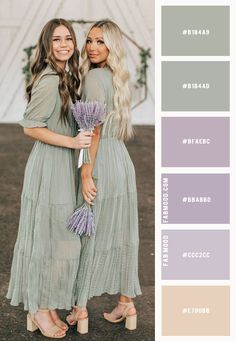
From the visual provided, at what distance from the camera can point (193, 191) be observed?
1447 millimetres

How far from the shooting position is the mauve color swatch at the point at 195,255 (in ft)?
4.82

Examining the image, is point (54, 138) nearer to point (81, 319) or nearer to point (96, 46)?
point (96, 46)

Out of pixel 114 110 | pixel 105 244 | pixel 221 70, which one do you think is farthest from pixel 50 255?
pixel 221 70

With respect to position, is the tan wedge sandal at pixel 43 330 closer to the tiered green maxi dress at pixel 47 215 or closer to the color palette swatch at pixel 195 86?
the tiered green maxi dress at pixel 47 215

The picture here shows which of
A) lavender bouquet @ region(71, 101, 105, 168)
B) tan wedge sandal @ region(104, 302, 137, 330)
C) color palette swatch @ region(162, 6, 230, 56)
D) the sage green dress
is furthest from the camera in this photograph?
tan wedge sandal @ region(104, 302, 137, 330)

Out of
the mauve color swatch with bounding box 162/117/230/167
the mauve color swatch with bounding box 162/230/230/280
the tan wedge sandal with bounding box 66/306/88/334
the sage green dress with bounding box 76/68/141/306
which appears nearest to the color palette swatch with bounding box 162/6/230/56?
the mauve color swatch with bounding box 162/117/230/167

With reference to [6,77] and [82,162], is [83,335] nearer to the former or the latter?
[82,162]

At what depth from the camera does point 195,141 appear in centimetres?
144

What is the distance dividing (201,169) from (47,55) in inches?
18.2

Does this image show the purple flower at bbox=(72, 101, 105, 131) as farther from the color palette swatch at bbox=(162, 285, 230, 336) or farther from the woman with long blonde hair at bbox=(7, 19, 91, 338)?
the color palette swatch at bbox=(162, 285, 230, 336)

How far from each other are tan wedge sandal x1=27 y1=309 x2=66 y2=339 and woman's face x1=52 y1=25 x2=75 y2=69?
653mm

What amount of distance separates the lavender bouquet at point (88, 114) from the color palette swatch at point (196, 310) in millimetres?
377

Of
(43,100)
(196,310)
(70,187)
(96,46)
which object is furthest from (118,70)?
(196,310)

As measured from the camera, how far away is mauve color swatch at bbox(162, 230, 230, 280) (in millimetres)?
1470
